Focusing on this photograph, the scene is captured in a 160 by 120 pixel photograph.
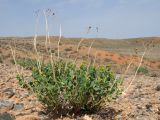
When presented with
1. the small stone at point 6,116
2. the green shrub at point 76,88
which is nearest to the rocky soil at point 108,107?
the small stone at point 6,116

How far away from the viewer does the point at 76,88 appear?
634 cm

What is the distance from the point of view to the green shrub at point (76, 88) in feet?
20.8

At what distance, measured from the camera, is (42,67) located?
7.07m

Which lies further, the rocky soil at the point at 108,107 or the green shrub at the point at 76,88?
the rocky soil at the point at 108,107

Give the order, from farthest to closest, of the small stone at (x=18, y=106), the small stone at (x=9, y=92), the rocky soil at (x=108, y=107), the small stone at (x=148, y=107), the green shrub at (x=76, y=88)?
A: the small stone at (x=9, y=92)
the small stone at (x=18, y=106)
the small stone at (x=148, y=107)
the rocky soil at (x=108, y=107)
the green shrub at (x=76, y=88)

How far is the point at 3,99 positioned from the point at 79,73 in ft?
7.19

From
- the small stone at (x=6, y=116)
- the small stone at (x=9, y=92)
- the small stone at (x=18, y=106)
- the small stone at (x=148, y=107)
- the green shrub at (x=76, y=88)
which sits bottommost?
the small stone at (x=9, y=92)

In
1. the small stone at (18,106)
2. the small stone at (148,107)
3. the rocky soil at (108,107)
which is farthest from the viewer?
the small stone at (18,106)

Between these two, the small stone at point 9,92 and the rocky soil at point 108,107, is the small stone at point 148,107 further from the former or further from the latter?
the small stone at point 9,92

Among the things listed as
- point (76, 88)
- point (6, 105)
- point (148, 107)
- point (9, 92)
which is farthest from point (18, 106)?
point (148, 107)

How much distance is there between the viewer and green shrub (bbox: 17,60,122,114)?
6340 mm

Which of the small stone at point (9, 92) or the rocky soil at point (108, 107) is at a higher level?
the rocky soil at point (108, 107)

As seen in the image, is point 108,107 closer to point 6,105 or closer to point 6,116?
point 6,116

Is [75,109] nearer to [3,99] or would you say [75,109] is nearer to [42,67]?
[42,67]
